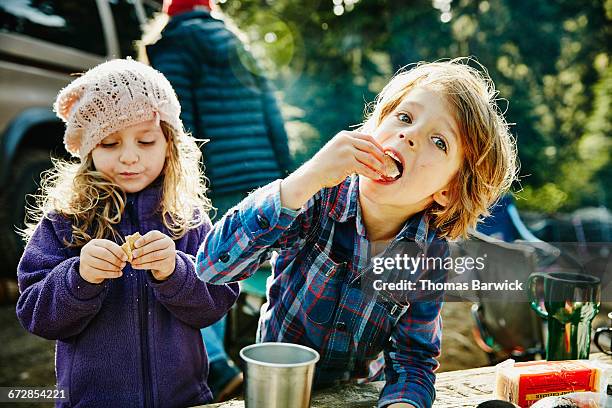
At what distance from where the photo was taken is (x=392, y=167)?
3.84 ft

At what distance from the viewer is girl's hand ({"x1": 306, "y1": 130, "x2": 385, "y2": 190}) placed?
1.08 metres

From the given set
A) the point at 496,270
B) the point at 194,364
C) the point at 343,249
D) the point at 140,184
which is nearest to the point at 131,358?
the point at 194,364

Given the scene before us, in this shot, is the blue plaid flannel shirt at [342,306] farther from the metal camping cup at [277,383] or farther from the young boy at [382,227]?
the metal camping cup at [277,383]

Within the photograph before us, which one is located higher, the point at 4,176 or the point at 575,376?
the point at 4,176

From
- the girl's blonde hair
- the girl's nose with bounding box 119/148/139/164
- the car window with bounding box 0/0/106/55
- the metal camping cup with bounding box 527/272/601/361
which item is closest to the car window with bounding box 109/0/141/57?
the car window with bounding box 0/0/106/55

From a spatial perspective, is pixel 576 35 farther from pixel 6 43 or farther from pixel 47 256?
pixel 47 256

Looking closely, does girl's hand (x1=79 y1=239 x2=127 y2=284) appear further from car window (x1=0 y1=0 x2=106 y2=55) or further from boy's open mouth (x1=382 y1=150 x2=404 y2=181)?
car window (x1=0 y1=0 x2=106 y2=55)

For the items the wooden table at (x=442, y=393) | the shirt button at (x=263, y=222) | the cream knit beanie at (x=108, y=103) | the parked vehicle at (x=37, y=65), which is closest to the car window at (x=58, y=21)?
the parked vehicle at (x=37, y=65)

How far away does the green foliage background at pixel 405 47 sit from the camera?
5.38m

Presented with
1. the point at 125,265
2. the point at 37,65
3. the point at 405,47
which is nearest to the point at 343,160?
the point at 125,265

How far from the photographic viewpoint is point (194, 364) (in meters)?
1.34

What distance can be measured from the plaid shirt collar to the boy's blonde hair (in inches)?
2.2

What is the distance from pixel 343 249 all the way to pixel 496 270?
1.00 meters

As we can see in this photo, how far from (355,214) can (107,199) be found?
542 millimetres
